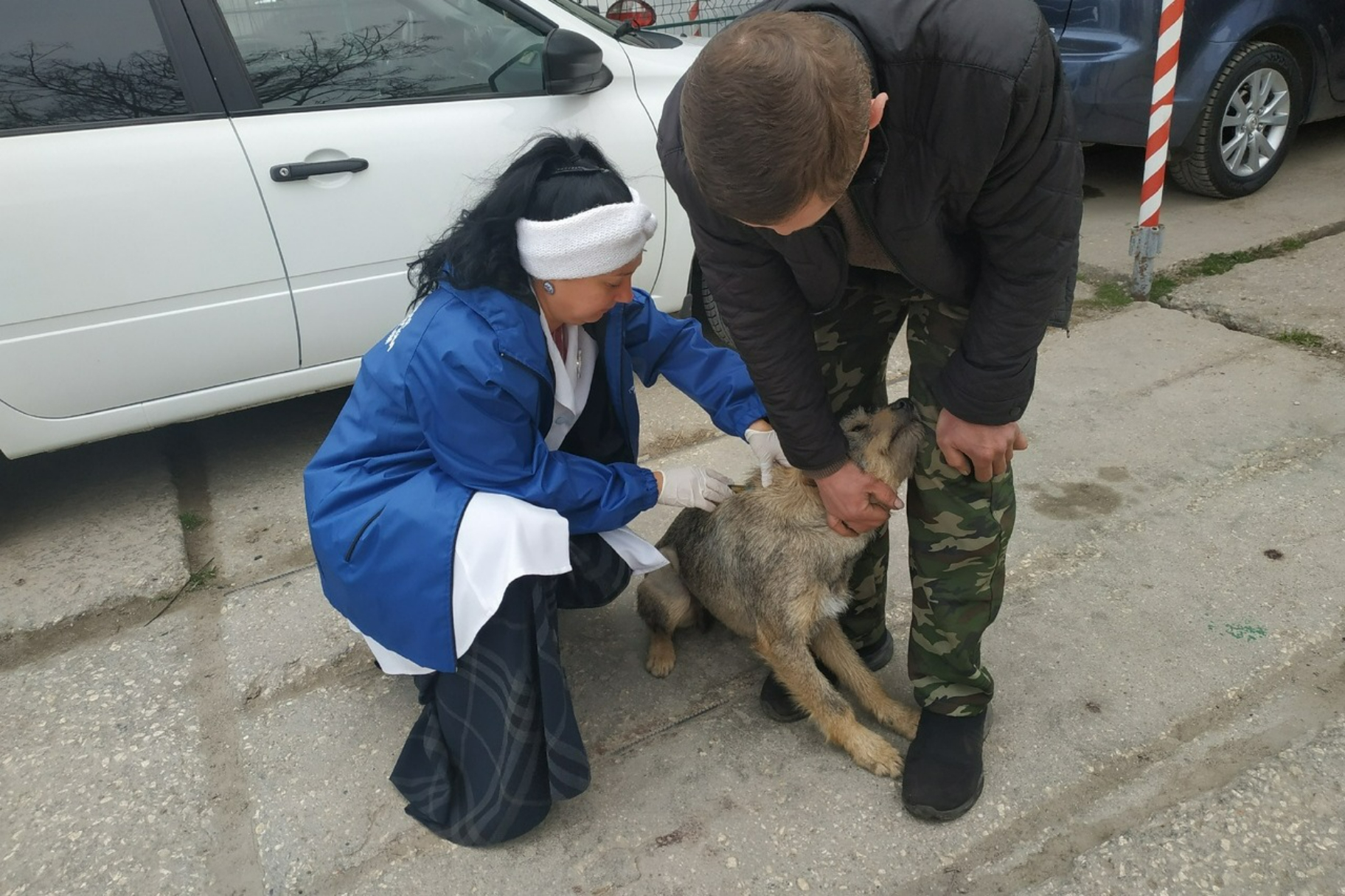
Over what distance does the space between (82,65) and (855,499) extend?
2.99m

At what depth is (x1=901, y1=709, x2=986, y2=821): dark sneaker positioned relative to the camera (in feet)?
7.29

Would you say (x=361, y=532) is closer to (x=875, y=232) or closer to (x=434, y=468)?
(x=434, y=468)

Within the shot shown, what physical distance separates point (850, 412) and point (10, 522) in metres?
3.28

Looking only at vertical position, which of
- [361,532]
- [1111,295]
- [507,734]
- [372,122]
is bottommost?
[1111,295]

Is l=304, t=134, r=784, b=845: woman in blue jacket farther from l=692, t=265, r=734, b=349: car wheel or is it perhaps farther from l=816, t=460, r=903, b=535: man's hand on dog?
l=692, t=265, r=734, b=349: car wheel

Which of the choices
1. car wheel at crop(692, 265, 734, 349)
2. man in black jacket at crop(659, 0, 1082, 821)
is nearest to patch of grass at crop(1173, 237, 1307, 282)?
car wheel at crop(692, 265, 734, 349)

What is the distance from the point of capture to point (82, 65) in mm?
3219

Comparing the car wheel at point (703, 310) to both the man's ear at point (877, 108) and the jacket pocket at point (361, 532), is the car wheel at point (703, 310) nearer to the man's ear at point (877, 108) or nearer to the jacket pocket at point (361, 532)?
the jacket pocket at point (361, 532)

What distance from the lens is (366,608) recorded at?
2.24m

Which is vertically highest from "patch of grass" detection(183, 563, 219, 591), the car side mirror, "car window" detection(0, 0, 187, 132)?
"car window" detection(0, 0, 187, 132)

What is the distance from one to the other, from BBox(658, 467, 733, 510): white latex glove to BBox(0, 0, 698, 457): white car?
1.31m

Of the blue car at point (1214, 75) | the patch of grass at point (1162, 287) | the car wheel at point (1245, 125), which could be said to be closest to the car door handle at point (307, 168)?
the patch of grass at point (1162, 287)

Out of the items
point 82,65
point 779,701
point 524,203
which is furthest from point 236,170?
point 779,701

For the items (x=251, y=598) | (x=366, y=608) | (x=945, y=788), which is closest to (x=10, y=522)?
(x=251, y=598)
